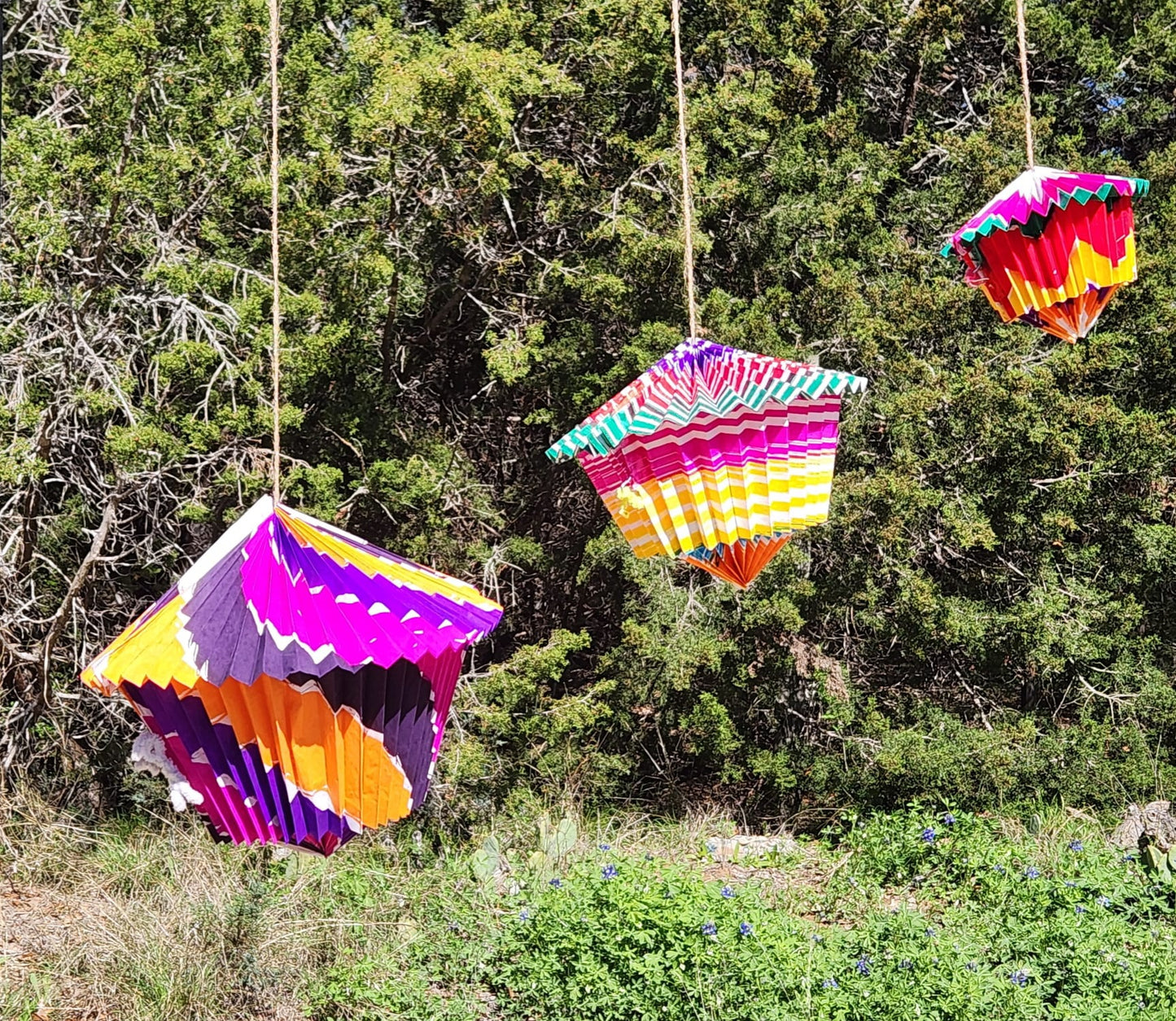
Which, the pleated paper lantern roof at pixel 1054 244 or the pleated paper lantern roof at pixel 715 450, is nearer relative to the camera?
the pleated paper lantern roof at pixel 715 450

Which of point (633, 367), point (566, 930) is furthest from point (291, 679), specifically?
point (633, 367)

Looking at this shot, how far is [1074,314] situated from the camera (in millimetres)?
2707

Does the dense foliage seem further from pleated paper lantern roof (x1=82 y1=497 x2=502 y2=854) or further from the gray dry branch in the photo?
pleated paper lantern roof (x1=82 y1=497 x2=502 y2=854)

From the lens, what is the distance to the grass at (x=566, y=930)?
3516mm

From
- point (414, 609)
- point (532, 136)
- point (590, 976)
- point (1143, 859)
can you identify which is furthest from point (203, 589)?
point (532, 136)

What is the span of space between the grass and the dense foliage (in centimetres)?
53

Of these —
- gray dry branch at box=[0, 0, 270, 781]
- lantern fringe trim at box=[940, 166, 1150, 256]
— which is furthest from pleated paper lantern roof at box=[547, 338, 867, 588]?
gray dry branch at box=[0, 0, 270, 781]

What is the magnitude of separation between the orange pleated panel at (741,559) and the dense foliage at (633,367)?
2.68 m

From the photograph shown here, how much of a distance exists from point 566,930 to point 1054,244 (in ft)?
7.78

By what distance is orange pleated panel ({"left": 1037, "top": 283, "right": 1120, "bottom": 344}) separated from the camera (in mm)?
2686

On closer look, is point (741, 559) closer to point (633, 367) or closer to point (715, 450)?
point (715, 450)

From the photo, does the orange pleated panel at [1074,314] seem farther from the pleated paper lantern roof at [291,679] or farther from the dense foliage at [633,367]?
the dense foliage at [633,367]

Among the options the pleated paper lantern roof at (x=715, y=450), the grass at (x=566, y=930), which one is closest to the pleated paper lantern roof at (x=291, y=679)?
the pleated paper lantern roof at (x=715, y=450)

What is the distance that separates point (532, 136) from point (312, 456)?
5.73ft
